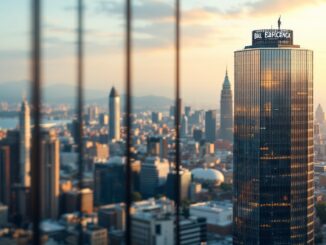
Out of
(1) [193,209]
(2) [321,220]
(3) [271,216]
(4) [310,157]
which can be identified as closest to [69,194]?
(3) [271,216]

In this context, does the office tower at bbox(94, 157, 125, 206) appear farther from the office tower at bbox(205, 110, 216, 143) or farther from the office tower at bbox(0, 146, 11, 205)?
the office tower at bbox(205, 110, 216, 143)

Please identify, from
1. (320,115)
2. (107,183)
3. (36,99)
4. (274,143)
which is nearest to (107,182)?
(107,183)

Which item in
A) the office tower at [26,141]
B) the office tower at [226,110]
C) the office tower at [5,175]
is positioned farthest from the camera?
the office tower at [226,110]

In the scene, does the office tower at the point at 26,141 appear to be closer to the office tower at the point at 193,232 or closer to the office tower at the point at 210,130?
the office tower at the point at 193,232

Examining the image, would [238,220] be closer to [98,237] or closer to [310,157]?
[310,157]

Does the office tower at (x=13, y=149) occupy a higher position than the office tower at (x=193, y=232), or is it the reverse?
the office tower at (x=13, y=149)

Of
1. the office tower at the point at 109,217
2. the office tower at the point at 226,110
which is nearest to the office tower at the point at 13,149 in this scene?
the office tower at the point at 109,217
